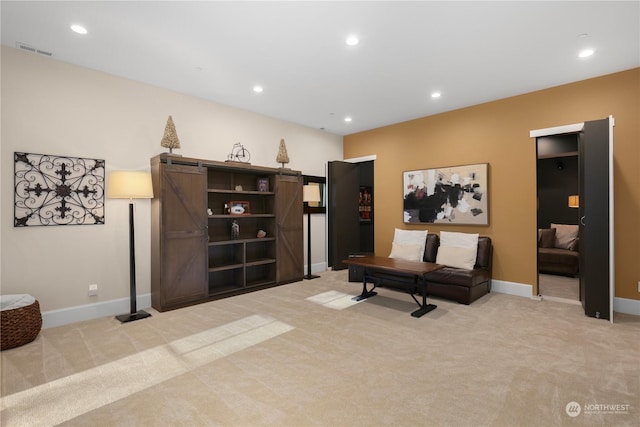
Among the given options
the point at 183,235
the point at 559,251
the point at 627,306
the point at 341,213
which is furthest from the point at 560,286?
the point at 183,235

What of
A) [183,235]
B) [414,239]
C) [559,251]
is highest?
[183,235]

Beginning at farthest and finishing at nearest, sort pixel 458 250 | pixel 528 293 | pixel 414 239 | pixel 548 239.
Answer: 1. pixel 548 239
2. pixel 414 239
3. pixel 458 250
4. pixel 528 293

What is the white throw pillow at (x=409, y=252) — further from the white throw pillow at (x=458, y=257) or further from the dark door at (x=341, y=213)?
the dark door at (x=341, y=213)

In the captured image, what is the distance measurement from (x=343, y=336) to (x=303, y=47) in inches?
126

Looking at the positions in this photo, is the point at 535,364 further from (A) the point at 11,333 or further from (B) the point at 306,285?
(A) the point at 11,333

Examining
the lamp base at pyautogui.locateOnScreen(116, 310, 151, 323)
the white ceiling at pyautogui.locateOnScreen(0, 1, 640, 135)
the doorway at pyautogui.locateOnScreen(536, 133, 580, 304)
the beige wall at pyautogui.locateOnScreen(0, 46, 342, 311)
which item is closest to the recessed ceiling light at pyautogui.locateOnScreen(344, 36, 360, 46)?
the white ceiling at pyautogui.locateOnScreen(0, 1, 640, 135)

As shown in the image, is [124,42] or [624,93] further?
[624,93]

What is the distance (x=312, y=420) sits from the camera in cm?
194

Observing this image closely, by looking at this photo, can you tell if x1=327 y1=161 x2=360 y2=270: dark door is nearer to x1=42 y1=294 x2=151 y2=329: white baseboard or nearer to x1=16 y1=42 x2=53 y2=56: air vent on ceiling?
x1=42 y1=294 x2=151 y2=329: white baseboard

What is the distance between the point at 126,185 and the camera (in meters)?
3.61

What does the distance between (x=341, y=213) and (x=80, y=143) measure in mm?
4662

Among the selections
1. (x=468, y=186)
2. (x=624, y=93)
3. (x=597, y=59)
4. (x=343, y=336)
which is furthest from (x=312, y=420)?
(x=624, y=93)

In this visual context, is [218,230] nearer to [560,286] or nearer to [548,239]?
[560,286]

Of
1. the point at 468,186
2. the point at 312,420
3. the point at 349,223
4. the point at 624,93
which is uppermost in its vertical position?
the point at 624,93
